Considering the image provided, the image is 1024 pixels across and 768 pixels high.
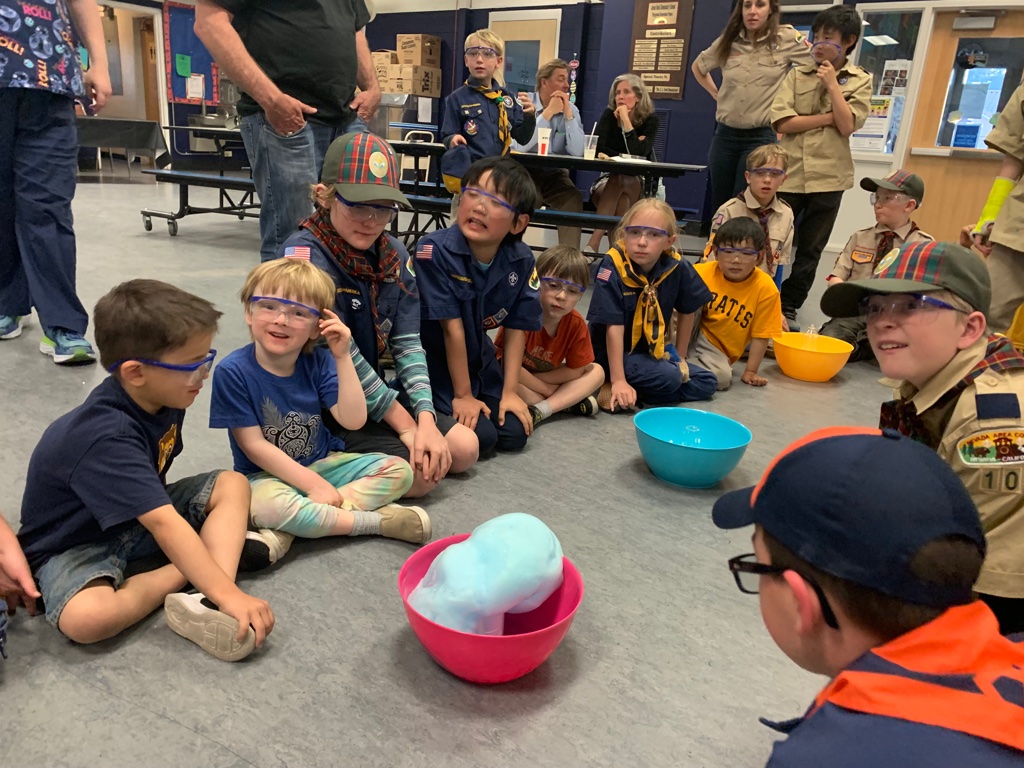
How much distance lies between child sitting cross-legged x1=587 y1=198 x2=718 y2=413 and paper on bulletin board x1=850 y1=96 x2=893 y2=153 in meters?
4.53

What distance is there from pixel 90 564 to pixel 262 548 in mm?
296

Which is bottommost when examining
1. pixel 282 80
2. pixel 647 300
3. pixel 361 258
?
pixel 647 300

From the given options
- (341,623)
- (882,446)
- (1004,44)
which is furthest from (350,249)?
(1004,44)

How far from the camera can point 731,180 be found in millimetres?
3861

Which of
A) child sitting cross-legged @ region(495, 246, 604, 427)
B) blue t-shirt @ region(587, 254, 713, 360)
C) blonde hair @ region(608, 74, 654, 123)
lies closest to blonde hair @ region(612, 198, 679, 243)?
blue t-shirt @ region(587, 254, 713, 360)

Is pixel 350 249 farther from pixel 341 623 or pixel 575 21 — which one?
pixel 575 21

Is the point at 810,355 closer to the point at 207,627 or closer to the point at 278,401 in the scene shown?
the point at 278,401

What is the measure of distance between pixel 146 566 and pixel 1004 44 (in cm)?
691

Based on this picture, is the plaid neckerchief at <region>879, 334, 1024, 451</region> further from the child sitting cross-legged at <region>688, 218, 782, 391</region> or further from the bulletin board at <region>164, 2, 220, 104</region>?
the bulletin board at <region>164, 2, 220, 104</region>

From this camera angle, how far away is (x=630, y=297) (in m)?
2.62

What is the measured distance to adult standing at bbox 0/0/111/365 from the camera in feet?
6.94

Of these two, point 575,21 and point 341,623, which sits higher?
point 575,21

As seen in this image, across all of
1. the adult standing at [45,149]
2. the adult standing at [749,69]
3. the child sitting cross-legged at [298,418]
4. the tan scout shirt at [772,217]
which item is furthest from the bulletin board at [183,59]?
the child sitting cross-legged at [298,418]

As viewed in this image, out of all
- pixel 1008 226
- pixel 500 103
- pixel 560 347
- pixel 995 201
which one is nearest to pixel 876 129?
pixel 500 103
